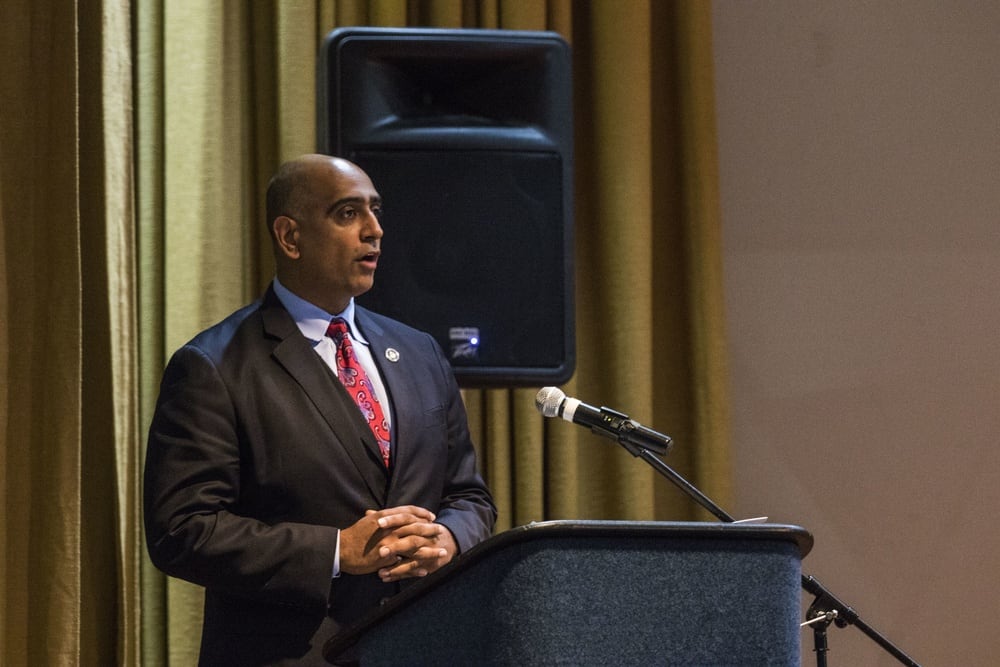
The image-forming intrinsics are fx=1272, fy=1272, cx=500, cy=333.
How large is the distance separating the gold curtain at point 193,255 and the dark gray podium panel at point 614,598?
5.02 ft

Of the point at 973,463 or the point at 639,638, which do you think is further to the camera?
the point at 973,463

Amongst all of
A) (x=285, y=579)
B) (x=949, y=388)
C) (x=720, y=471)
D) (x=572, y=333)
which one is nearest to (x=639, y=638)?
(x=285, y=579)

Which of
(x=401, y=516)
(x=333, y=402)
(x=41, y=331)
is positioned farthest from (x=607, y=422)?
(x=41, y=331)

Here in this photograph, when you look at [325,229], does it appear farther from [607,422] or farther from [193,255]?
[193,255]

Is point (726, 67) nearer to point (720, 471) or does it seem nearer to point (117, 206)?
point (720, 471)

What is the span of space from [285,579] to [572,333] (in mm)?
875

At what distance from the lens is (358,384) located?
83.6 inches

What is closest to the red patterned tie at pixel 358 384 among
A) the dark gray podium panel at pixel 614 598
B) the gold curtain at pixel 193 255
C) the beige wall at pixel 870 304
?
the dark gray podium panel at pixel 614 598

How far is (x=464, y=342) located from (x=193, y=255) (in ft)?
2.75

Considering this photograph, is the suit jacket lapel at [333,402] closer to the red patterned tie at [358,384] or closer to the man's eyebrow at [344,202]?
the red patterned tie at [358,384]

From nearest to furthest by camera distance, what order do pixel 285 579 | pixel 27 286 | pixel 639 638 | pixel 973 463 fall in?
1. pixel 639 638
2. pixel 285 579
3. pixel 27 286
4. pixel 973 463

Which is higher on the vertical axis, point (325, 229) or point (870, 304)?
point (325, 229)

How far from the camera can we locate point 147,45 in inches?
119

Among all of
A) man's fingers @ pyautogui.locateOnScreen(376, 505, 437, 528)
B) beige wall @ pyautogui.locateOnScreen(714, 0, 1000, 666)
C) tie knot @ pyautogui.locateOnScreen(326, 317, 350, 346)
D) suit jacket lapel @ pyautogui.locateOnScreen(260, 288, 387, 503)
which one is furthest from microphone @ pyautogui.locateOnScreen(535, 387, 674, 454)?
beige wall @ pyautogui.locateOnScreen(714, 0, 1000, 666)
